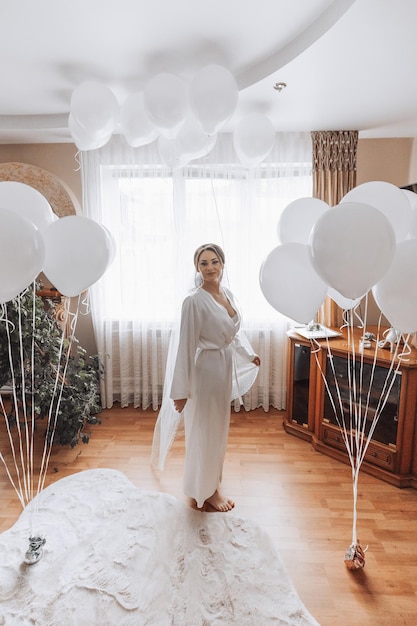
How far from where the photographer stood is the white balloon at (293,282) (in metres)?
1.67

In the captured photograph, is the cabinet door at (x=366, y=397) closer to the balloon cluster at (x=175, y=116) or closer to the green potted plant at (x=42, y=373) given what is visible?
the balloon cluster at (x=175, y=116)

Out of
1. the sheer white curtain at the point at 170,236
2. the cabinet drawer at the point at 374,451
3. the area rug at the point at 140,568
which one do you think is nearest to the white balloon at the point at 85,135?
the sheer white curtain at the point at 170,236

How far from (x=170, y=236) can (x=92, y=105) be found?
145 cm

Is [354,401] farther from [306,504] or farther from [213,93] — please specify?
[213,93]

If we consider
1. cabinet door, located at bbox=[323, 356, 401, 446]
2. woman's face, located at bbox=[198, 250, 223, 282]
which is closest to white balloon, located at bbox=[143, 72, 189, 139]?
woman's face, located at bbox=[198, 250, 223, 282]

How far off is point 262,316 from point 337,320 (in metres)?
0.62

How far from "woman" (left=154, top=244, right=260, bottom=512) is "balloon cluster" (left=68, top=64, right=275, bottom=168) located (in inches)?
23.3

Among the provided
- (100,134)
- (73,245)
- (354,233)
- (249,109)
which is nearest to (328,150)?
(249,109)

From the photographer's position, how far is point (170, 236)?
10.9 ft

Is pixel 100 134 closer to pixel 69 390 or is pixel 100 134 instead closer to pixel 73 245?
Answer: pixel 73 245

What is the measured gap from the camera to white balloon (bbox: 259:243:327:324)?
167 centimetres

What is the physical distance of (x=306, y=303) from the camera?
1.71m

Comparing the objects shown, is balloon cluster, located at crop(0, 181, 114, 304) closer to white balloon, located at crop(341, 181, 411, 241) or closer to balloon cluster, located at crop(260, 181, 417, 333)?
balloon cluster, located at crop(260, 181, 417, 333)

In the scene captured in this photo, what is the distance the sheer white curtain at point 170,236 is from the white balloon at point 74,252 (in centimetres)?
133
